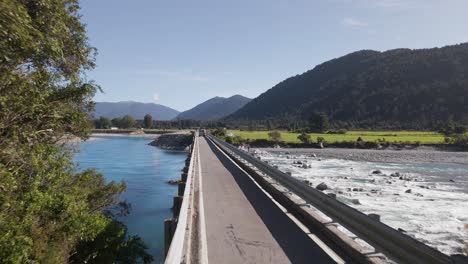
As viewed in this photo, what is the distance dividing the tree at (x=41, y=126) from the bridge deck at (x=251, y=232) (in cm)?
334

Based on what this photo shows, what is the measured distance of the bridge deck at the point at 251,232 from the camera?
6273mm

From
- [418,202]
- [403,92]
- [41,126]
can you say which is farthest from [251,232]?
[403,92]

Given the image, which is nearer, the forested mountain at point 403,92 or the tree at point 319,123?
the tree at point 319,123

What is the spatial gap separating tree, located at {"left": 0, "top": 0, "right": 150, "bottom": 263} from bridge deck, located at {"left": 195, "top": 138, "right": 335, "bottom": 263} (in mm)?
3340

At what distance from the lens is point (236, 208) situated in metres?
10.1

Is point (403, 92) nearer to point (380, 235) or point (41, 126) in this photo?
point (41, 126)

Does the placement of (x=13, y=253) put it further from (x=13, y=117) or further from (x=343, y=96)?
(x=343, y=96)

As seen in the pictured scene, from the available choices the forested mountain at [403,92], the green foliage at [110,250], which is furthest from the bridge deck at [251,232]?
the forested mountain at [403,92]

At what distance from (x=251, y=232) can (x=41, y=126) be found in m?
5.19

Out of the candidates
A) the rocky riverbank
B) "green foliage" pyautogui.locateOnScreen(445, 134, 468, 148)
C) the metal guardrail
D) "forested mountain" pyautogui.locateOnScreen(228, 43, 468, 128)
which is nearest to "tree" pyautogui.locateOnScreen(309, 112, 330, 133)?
"forested mountain" pyautogui.locateOnScreen(228, 43, 468, 128)

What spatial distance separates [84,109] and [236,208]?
4.93 meters

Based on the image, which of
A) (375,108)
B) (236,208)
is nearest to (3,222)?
(236,208)

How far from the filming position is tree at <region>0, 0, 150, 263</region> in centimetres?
693

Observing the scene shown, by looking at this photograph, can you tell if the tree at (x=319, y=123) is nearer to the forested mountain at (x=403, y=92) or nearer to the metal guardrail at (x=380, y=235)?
the forested mountain at (x=403, y=92)
